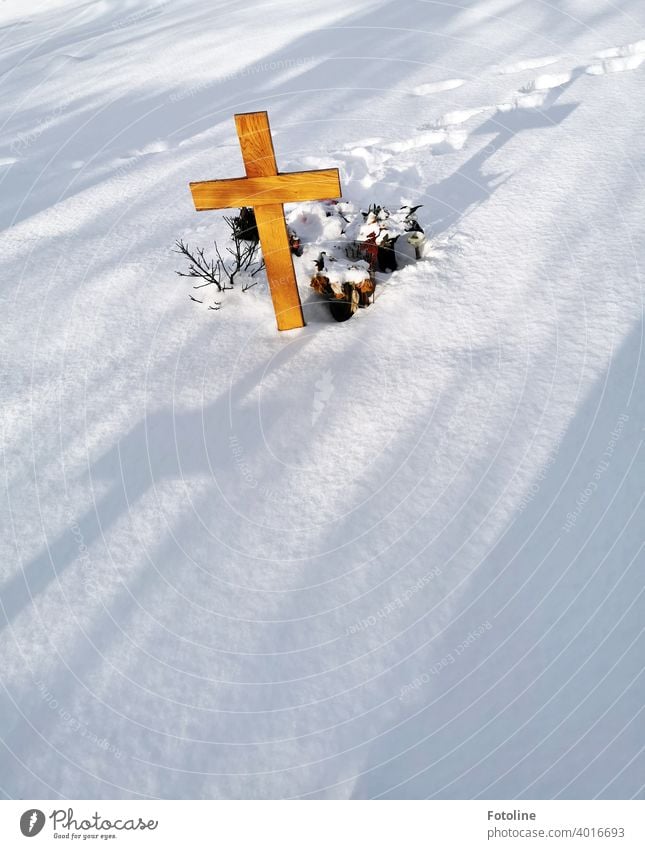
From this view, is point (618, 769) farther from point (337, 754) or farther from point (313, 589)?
point (313, 589)

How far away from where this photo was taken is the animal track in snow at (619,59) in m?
7.03

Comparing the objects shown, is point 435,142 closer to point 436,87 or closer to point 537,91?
point 436,87

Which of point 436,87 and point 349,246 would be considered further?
point 436,87

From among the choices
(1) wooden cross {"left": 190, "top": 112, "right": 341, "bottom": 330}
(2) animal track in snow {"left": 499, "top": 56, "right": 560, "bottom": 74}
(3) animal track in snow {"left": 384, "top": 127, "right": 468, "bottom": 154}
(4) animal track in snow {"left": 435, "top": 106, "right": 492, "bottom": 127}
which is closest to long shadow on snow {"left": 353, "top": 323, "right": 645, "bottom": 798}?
(1) wooden cross {"left": 190, "top": 112, "right": 341, "bottom": 330}

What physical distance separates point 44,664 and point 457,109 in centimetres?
649

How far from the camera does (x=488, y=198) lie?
570 cm

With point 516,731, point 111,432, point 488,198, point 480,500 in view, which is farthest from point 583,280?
point 111,432

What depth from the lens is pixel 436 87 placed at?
23.8 feet

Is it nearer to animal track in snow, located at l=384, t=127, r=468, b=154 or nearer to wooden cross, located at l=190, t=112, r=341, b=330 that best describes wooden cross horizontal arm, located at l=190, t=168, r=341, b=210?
wooden cross, located at l=190, t=112, r=341, b=330

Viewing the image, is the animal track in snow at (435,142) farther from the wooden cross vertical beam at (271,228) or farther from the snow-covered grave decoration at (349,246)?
the wooden cross vertical beam at (271,228)

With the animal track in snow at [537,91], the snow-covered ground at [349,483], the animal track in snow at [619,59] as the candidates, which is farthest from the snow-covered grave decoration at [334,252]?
the animal track in snow at [619,59]
